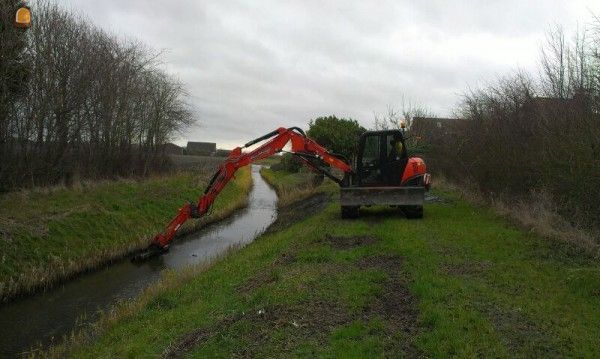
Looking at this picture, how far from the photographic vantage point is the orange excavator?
1521 cm

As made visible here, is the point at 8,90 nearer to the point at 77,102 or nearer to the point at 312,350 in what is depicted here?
the point at 77,102

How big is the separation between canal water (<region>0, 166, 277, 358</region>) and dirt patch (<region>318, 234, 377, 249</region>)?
4847 millimetres

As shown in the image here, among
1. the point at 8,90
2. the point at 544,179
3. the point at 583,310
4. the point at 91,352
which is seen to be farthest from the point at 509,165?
the point at 8,90

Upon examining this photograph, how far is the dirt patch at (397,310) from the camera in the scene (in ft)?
19.7

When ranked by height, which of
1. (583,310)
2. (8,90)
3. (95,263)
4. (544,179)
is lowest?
(95,263)

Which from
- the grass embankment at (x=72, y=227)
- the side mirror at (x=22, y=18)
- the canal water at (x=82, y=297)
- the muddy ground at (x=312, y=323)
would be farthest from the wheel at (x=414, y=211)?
the side mirror at (x=22, y=18)

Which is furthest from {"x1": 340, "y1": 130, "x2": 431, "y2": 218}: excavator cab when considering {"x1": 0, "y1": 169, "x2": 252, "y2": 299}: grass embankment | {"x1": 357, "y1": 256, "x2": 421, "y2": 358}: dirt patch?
{"x1": 0, "y1": 169, "x2": 252, "y2": 299}: grass embankment

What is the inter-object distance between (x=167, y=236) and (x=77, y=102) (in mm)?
9385

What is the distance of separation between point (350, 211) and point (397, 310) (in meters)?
8.79

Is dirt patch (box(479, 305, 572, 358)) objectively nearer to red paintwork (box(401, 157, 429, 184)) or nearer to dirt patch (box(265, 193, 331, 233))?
red paintwork (box(401, 157, 429, 184))

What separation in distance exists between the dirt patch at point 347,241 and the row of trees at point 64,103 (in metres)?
12.2

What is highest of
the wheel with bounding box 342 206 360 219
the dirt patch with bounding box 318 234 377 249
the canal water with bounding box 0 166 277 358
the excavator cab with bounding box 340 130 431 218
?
the excavator cab with bounding box 340 130 431 218

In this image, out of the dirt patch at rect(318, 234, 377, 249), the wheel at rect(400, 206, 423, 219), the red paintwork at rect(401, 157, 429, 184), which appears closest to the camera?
the dirt patch at rect(318, 234, 377, 249)

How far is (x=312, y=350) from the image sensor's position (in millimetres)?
6047
